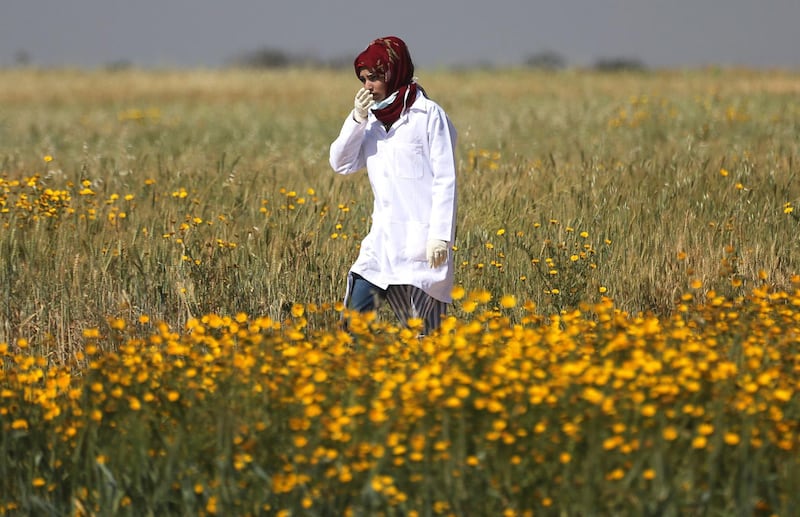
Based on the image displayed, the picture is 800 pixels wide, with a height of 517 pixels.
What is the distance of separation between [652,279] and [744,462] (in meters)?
2.91

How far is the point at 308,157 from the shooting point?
12125 millimetres

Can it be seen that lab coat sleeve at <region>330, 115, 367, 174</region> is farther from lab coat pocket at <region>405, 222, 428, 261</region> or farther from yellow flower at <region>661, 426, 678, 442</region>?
yellow flower at <region>661, 426, 678, 442</region>

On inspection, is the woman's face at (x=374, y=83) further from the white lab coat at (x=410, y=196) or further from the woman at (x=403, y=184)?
the white lab coat at (x=410, y=196)

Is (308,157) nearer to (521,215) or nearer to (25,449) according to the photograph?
(521,215)

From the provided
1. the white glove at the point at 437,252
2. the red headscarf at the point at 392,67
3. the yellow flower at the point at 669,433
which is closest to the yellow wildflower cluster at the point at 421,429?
the yellow flower at the point at 669,433

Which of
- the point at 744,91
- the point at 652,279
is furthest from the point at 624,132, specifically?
the point at 744,91

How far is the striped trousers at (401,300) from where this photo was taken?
5539mm

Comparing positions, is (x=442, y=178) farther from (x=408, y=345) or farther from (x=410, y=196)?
(x=408, y=345)

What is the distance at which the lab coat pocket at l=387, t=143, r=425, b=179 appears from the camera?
545 centimetres

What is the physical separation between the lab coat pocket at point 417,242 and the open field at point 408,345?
0.45m

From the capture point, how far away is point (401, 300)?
5598 millimetres

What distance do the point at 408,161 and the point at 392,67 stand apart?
0.47m

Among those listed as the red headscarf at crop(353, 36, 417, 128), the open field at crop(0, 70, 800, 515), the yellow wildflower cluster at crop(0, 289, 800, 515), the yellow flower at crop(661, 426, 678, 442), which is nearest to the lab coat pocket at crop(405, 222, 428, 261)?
the open field at crop(0, 70, 800, 515)

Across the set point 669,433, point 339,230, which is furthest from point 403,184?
point 339,230
